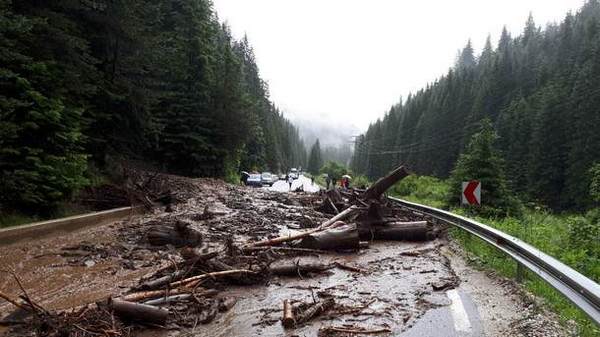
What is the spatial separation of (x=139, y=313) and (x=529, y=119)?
73.6 metres

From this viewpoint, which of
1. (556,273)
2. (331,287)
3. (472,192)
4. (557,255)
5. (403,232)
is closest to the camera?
(556,273)

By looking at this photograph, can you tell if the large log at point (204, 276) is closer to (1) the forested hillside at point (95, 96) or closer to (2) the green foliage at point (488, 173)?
(1) the forested hillside at point (95, 96)

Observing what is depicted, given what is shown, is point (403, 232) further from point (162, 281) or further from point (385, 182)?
point (162, 281)

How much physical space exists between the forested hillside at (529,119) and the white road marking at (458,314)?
4152 cm

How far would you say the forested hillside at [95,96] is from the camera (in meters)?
10.6

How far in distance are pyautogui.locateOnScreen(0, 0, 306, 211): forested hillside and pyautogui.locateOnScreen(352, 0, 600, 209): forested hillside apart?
117ft

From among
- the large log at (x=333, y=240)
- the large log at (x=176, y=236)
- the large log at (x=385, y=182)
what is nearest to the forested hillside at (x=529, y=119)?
the large log at (x=385, y=182)

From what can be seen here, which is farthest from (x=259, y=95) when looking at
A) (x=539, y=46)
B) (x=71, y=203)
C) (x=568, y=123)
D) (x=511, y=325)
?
(x=511, y=325)

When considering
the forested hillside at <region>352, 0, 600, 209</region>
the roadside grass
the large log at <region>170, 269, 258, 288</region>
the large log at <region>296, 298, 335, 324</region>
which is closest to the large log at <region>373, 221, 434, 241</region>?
the roadside grass

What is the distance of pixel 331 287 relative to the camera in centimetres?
656

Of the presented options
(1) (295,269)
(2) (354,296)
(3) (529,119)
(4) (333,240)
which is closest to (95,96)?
(4) (333,240)

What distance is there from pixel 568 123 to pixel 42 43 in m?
62.4

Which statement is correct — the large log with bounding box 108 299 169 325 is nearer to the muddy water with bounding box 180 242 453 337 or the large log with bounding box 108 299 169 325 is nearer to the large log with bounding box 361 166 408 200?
the muddy water with bounding box 180 242 453 337

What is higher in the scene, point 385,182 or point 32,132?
point 32,132
